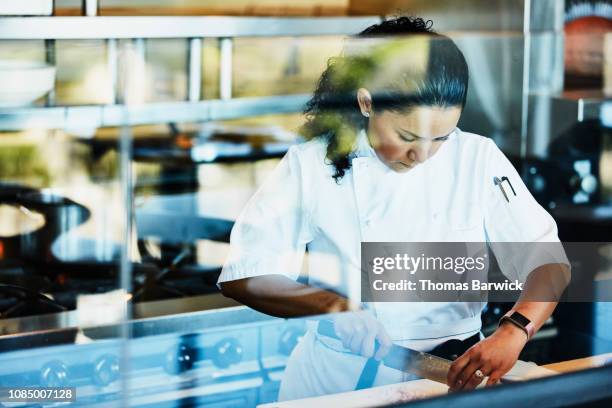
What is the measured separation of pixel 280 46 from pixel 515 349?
955mm

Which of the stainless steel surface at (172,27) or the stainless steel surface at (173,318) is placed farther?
the stainless steel surface at (172,27)

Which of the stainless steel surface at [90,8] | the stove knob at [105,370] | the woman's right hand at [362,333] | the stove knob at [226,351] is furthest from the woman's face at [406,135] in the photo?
the stainless steel surface at [90,8]

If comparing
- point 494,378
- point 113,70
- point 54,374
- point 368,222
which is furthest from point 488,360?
point 113,70

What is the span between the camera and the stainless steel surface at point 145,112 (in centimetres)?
191

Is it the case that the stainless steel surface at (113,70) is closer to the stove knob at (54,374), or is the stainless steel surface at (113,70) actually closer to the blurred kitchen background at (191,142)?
the blurred kitchen background at (191,142)

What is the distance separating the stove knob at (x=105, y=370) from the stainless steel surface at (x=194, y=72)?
0.81m

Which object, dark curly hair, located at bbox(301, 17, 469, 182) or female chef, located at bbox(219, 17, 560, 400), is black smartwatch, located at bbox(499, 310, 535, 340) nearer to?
female chef, located at bbox(219, 17, 560, 400)

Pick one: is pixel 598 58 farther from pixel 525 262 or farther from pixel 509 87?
pixel 525 262

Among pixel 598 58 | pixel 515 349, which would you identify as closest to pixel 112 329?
pixel 515 349

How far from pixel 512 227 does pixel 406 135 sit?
0.23 meters

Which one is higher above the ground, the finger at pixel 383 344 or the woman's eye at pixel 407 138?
the woman's eye at pixel 407 138

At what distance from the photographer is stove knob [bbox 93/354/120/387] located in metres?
1.43

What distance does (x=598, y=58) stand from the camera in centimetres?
254

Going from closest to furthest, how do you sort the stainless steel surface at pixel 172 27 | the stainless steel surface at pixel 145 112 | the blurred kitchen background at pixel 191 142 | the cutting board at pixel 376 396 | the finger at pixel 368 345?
the cutting board at pixel 376 396
the finger at pixel 368 345
the blurred kitchen background at pixel 191 142
the stainless steel surface at pixel 172 27
the stainless steel surface at pixel 145 112
